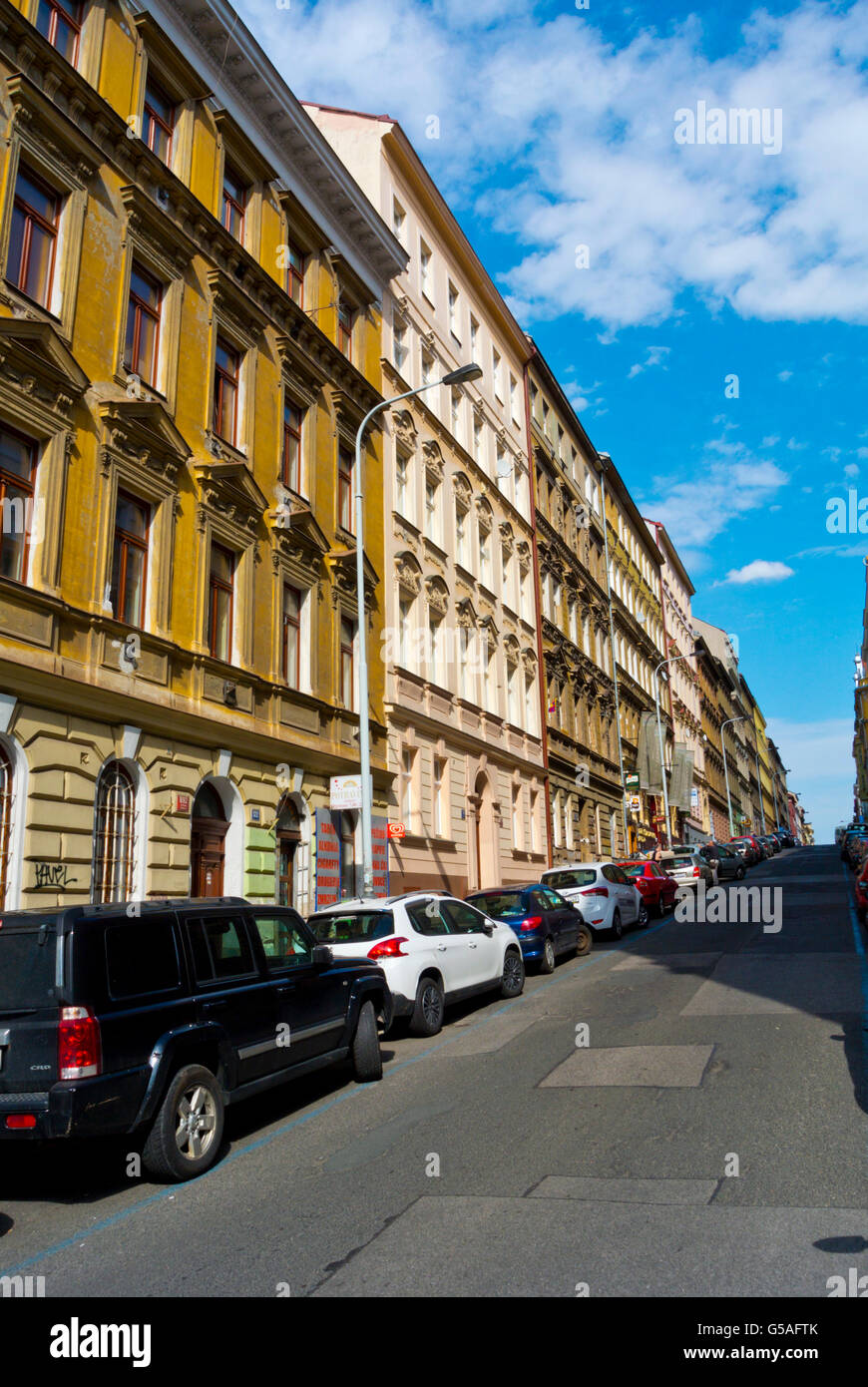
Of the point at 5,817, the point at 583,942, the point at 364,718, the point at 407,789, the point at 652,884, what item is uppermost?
the point at 364,718

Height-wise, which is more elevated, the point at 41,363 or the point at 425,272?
the point at 425,272

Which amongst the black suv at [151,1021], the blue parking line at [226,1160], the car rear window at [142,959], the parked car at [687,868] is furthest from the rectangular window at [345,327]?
the car rear window at [142,959]

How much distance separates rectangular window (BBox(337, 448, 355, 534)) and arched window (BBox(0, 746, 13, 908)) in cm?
1151

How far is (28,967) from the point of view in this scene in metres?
6.32

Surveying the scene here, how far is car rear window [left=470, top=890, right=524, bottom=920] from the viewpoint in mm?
16391

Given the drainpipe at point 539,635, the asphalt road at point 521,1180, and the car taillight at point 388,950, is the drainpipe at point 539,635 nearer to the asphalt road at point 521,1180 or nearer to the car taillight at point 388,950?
the car taillight at point 388,950

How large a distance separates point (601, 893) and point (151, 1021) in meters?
15.3

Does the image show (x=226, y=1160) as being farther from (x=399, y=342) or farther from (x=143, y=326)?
(x=399, y=342)

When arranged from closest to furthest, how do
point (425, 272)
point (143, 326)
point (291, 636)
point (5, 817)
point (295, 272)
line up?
point (5, 817), point (143, 326), point (291, 636), point (295, 272), point (425, 272)

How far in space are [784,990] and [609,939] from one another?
9.08 m

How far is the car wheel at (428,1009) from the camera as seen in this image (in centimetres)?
1130

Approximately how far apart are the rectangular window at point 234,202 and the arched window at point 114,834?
10.8 m

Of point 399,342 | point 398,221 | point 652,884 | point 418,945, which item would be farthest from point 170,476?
point 652,884
